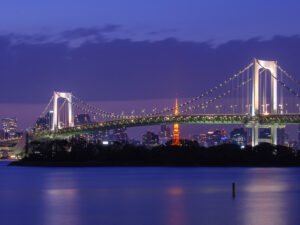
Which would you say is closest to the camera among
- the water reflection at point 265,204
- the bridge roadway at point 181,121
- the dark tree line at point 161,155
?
the water reflection at point 265,204

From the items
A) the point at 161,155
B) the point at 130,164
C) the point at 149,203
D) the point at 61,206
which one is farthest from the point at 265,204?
the point at 130,164

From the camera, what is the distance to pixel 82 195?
31688mm

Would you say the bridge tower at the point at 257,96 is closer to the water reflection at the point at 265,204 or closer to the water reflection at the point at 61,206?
the water reflection at the point at 265,204

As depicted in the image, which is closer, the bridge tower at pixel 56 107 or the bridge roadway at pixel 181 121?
the bridge roadway at pixel 181 121

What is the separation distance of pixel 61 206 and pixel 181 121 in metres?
32.5

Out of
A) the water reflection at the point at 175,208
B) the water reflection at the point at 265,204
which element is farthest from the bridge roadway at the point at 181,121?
the water reflection at the point at 175,208

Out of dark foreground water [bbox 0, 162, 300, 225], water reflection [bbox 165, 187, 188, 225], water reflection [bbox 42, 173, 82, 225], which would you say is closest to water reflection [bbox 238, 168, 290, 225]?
dark foreground water [bbox 0, 162, 300, 225]

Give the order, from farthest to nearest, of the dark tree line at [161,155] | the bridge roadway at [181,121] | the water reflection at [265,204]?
1. the dark tree line at [161,155]
2. the bridge roadway at [181,121]
3. the water reflection at [265,204]

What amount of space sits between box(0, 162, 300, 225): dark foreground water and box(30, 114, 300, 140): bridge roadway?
13.8 meters

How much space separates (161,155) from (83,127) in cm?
832

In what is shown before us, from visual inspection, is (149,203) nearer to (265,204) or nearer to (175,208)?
(175,208)

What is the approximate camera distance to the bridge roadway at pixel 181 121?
5312 centimetres

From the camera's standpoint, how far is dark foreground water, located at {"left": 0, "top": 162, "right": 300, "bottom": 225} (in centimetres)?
2279

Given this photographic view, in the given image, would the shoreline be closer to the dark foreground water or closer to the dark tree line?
the dark tree line
